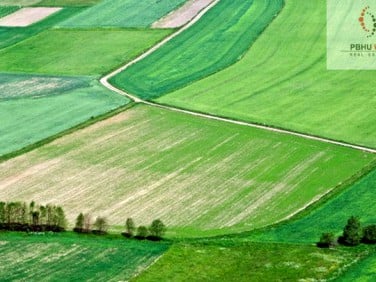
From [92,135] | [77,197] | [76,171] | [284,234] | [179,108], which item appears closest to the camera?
[284,234]

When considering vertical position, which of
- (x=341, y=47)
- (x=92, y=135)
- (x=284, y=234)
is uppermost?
(x=341, y=47)

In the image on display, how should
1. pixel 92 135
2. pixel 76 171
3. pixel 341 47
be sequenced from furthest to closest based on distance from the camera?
pixel 341 47
pixel 92 135
pixel 76 171

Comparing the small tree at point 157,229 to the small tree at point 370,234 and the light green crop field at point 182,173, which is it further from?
the small tree at point 370,234

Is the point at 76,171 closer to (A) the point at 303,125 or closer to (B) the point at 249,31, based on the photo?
(A) the point at 303,125

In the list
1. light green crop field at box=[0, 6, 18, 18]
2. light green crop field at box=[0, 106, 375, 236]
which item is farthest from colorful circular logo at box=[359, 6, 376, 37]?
light green crop field at box=[0, 6, 18, 18]

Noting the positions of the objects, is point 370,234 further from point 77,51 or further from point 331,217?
point 77,51

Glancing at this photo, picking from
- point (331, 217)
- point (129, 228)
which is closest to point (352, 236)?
point (331, 217)

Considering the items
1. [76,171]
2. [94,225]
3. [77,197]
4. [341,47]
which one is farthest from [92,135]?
[341,47]
